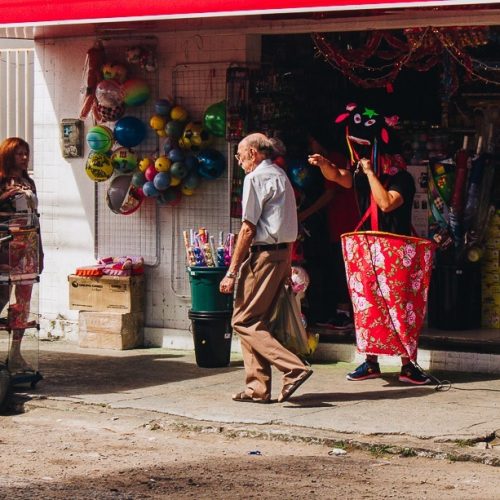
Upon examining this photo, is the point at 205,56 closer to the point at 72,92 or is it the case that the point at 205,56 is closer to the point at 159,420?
the point at 72,92

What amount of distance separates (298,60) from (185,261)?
2163 millimetres

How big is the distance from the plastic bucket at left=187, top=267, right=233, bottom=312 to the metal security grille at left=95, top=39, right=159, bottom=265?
4.96 feet

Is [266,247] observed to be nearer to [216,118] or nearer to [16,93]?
[216,118]

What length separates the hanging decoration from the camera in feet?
37.5

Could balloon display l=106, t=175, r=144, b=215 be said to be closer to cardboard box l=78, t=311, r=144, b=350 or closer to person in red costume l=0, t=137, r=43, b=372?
cardboard box l=78, t=311, r=144, b=350

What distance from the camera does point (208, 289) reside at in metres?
11.7

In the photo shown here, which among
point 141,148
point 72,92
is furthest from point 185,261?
point 72,92

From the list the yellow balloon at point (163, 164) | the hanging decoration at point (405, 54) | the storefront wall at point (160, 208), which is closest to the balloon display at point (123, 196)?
the storefront wall at point (160, 208)

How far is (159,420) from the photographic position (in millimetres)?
9602

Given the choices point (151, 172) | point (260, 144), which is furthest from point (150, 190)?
point (260, 144)

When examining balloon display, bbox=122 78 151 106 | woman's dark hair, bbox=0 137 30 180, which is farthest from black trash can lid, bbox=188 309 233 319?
balloon display, bbox=122 78 151 106

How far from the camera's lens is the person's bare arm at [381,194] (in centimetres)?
1041

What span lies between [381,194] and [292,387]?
1.66 meters

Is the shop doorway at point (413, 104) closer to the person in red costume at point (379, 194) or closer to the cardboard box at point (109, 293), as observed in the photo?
the person in red costume at point (379, 194)
